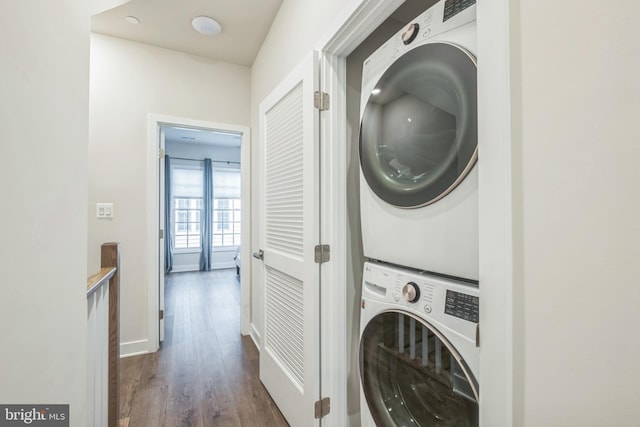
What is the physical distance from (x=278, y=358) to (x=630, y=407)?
1.64 m

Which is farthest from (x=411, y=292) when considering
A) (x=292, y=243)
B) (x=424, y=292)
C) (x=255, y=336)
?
(x=255, y=336)

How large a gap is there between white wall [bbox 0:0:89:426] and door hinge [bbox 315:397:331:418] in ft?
3.04

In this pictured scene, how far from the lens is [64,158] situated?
2.54 ft

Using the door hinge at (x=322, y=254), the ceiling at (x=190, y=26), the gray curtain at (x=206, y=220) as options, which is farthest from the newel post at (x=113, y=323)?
the gray curtain at (x=206, y=220)

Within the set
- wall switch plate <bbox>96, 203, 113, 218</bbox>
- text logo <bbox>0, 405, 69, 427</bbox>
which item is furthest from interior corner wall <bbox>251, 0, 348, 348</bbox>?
text logo <bbox>0, 405, 69, 427</bbox>

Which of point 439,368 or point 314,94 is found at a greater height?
point 314,94

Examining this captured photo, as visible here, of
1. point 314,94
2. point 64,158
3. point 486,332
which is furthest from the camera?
point 314,94

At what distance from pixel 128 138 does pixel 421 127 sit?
102 inches

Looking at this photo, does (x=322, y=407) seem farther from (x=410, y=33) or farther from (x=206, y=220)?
(x=206, y=220)

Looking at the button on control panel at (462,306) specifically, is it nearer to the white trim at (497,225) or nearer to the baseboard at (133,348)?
the white trim at (497,225)

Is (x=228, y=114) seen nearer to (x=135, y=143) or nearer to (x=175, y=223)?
(x=135, y=143)

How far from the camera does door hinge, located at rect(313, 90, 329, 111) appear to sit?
1.38m

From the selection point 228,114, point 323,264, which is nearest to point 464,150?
point 323,264

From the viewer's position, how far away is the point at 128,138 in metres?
2.48
